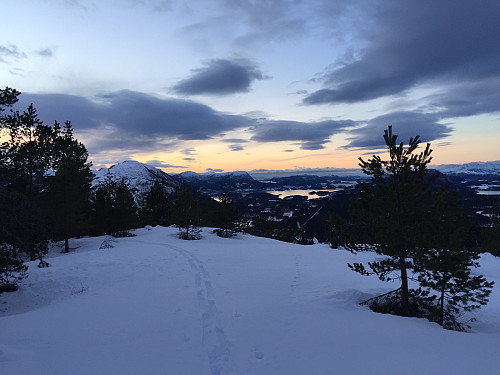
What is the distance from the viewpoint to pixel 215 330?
7.83 metres

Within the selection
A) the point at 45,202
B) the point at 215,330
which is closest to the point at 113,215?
the point at 45,202

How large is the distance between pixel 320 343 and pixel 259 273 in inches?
356

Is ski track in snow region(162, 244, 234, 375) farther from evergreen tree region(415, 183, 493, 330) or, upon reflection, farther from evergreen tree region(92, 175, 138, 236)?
evergreen tree region(92, 175, 138, 236)

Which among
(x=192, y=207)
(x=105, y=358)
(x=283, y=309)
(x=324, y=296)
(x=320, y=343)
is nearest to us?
(x=105, y=358)

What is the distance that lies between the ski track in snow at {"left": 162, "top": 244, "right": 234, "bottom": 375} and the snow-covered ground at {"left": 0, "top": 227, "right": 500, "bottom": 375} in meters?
0.03

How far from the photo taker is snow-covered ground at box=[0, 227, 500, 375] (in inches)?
230

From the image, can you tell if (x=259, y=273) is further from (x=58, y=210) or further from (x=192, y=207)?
(x=58, y=210)

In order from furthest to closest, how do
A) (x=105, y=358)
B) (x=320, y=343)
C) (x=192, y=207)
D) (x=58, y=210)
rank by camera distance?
(x=192, y=207), (x=58, y=210), (x=320, y=343), (x=105, y=358)

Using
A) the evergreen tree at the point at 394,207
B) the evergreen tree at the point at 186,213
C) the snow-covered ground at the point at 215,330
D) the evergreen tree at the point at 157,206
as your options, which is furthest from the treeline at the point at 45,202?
the evergreen tree at the point at 157,206

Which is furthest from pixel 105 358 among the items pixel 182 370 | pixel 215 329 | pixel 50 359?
pixel 215 329

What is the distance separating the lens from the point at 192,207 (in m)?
32.7

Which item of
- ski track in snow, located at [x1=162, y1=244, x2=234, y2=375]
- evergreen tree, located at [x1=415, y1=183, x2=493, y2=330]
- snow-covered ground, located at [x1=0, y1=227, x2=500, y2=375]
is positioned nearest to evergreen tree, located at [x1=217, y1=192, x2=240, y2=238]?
snow-covered ground, located at [x1=0, y1=227, x2=500, y2=375]

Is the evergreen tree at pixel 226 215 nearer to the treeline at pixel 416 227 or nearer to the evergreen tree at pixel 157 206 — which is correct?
the evergreen tree at pixel 157 206

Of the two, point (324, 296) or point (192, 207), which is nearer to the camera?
point (324, 296)
